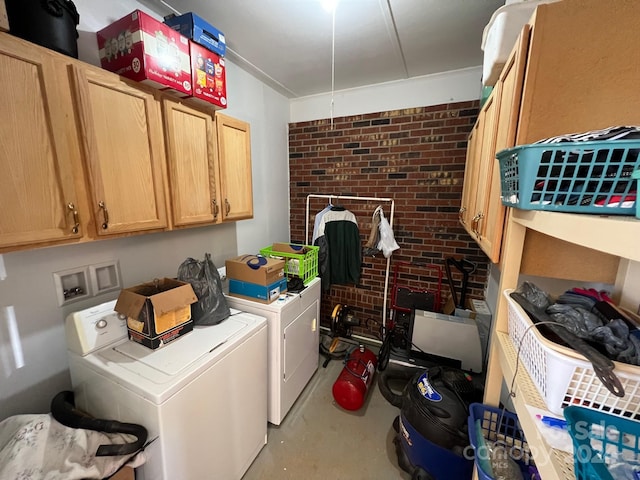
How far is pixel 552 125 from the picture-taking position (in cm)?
80

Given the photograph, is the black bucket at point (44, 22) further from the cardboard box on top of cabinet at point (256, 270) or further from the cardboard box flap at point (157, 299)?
the cardboard box on top of cabinet at point (256, 270)

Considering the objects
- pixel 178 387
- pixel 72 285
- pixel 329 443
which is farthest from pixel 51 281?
pixel 329 443

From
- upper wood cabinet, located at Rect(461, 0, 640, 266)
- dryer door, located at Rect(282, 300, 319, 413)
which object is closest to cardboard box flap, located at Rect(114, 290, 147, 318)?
dryer door, located at Rect(282, 300, 319, 413)


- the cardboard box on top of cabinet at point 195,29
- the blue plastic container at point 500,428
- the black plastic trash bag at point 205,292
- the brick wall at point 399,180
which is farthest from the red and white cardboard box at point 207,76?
the blue plastic container at point 500,428

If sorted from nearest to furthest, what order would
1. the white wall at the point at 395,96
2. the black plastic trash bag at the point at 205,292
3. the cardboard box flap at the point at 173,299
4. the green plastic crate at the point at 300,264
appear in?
the cardboard box flap at the point at 173,299, the black plastic trash bag at the point at 205,292, the green plastic crate at the point at 300,264, the white wall at the point at 395,96

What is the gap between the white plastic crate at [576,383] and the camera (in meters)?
0.55

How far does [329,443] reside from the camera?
1.77 metres

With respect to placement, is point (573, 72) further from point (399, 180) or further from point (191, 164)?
point (399, 180)

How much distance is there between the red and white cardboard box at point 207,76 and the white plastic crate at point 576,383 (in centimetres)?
184

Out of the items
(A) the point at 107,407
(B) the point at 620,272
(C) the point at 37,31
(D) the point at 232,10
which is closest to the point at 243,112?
(D) the point at 232,10

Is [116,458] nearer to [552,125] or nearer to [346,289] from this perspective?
[552,125]

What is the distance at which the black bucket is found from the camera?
93 cm

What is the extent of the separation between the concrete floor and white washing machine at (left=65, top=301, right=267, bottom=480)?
0.28m

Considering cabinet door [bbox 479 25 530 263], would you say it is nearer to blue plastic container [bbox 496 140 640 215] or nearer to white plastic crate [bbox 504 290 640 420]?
blue plastic container [bbox 496 140 640 215]
